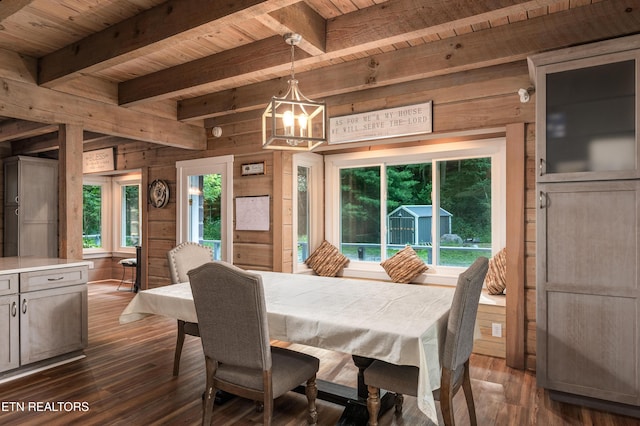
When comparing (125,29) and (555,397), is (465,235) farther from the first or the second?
(125,29)

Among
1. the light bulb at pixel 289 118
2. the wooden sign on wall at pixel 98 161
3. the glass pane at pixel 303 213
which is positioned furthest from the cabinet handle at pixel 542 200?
the wooden sign on wall at pixel 98 161

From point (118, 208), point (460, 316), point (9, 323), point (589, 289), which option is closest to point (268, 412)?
point (460, 316)

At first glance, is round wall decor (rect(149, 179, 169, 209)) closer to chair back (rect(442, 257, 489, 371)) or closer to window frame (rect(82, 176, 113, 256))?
window frame (rect(82, 176, 113, 256))

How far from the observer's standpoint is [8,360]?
9.62 ft

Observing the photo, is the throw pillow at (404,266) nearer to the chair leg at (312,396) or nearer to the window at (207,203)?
the window at (207,203)

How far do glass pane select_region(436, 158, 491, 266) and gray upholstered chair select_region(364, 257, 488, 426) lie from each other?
2.20m

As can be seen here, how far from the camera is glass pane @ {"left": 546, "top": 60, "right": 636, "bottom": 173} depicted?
255 centimetres

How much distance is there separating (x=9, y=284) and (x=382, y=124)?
10.8 ft

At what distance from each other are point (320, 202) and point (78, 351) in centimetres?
298

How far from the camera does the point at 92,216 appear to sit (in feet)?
24.6

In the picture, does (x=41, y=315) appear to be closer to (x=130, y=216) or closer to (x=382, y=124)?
(x=382, y=124)

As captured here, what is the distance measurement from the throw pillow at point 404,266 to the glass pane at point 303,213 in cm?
102

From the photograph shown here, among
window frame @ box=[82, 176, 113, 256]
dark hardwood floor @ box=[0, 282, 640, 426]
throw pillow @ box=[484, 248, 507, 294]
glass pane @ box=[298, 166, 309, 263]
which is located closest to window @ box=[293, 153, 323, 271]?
glass pane @ box=[298, 166, 309, 263]

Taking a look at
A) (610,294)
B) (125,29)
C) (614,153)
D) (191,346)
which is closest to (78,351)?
(191,346)
